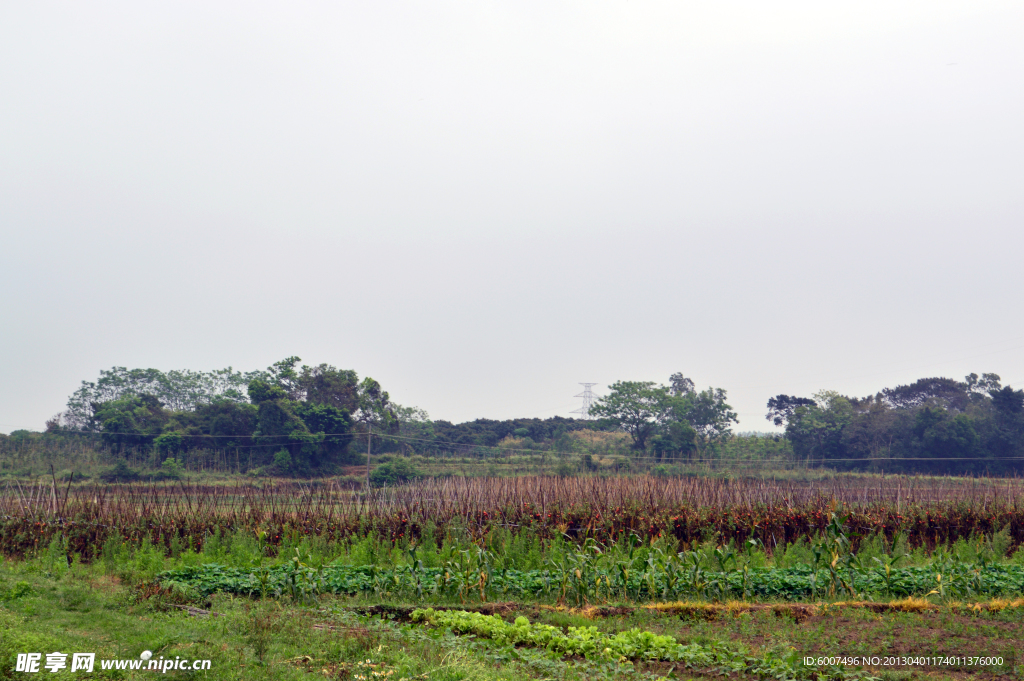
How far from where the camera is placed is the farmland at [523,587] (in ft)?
19.8

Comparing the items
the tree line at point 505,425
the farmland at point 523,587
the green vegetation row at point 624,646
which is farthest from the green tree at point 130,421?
the green vegetation row at point 624,646

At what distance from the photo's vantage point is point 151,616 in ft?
24.0

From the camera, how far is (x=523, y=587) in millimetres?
9188

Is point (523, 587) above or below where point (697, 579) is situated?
below

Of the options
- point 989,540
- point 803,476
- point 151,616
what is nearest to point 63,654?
point 151,616

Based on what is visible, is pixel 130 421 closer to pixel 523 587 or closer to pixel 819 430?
pixel 523 587

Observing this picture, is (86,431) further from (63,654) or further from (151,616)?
(63,654)

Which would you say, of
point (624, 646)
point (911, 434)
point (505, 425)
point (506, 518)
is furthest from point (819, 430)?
point (624, 646)

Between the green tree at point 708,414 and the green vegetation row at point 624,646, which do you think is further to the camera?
the green tree at point 708,414

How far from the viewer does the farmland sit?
6.03 m

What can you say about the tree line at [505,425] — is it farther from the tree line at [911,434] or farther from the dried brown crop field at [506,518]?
the dried brown crop field at [506,518]

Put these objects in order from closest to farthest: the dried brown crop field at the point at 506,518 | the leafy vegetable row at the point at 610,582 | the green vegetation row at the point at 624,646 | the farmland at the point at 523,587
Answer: the green vegetation row at the point at 624,646
the farmland at the point at 523,587
the leafy vegetable row at the point at 610,582
the dried brown crop field at the point at 506,518

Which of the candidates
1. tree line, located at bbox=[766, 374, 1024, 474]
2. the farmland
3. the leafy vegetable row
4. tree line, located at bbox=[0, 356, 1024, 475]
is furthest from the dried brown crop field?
tree line, located at bbox=[766, 374, 1024, 474]

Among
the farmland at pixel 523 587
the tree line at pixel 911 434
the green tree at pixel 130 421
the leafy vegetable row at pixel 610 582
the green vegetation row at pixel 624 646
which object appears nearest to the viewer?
the green vegetation row at pixel 624 646
